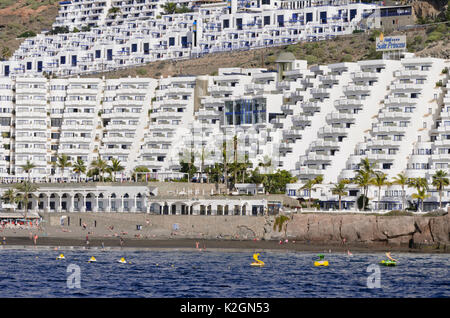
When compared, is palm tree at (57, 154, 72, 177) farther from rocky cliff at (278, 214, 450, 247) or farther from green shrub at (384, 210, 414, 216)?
green shrub at (384, 210, 414, 216)

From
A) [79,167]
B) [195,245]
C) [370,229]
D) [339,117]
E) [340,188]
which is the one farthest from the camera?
[79,167]

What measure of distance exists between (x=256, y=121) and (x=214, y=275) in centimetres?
7951

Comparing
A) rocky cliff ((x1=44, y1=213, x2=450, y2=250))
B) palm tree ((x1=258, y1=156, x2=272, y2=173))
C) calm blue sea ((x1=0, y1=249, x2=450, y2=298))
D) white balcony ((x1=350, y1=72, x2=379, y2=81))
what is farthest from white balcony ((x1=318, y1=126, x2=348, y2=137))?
calm blue sea ((x1=0, y1=249, x2=450, y2=298))

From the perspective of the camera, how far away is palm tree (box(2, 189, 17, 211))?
140m

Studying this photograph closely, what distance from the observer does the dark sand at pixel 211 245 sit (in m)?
108

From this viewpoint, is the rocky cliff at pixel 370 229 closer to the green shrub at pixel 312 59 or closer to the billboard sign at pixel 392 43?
the billboard sign at pixel 392 43

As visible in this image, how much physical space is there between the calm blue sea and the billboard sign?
58338mm

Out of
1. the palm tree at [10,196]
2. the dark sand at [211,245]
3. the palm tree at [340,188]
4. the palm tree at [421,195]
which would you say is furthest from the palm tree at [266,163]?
the palm tree at [10,196]

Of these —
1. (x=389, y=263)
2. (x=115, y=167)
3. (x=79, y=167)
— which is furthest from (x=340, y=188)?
(x=79, y=167)

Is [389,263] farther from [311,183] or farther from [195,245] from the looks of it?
[311,183]

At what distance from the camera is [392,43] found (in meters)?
154

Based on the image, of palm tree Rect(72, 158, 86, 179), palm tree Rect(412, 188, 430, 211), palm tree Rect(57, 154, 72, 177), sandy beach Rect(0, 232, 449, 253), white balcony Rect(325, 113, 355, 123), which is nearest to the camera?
sandy beach Rect(0, 232, 449, 253)

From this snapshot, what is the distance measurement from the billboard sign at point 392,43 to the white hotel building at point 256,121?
5.85 meters
